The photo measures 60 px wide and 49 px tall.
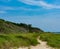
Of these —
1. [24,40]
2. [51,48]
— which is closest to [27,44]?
[24,40]

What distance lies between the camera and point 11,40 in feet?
91.5

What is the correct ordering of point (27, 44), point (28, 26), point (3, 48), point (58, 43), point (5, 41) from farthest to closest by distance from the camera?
point (28, 26), point (58, 43), point (27, 44), point (5, 41), point (3, 48)

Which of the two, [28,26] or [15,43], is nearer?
[15,43]

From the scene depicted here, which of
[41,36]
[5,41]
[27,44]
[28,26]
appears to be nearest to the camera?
[5,41]

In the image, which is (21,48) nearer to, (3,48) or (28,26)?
(3,48)

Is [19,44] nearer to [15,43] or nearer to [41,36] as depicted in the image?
[15,43]

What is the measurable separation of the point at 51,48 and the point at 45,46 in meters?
1.04

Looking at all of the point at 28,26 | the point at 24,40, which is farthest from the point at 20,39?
the point at 28,26

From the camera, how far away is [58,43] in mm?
32469

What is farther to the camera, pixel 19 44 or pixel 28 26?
pixel 28 26

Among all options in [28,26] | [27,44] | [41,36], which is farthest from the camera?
[28,26]

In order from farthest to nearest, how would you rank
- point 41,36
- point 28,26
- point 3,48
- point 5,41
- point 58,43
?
1. point 28,26
2. point 41,36
3. point 58,43
4. point 5,41
5. point 3,48

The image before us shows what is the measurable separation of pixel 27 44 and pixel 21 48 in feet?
5.19

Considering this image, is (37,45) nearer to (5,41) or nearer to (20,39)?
(20,39)
